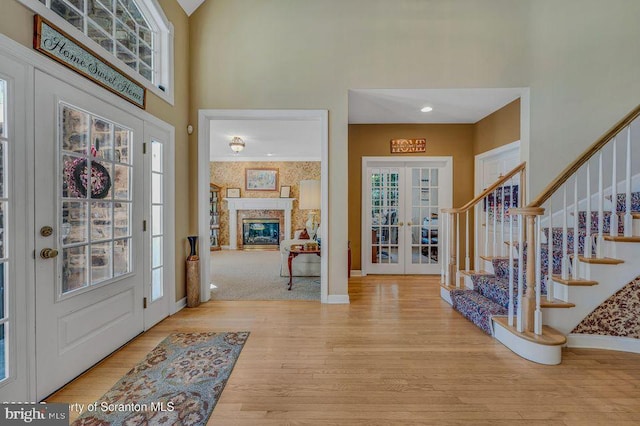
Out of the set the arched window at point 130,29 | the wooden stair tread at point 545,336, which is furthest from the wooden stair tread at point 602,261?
the arched window at point 130,29

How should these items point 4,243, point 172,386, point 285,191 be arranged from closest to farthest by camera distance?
point 4,243, point 172,386, point 285,191

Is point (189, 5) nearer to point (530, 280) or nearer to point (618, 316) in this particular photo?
point (530, 280)

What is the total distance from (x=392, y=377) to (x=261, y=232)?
6389mm

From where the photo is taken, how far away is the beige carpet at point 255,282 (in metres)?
3.53

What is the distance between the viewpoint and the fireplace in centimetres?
775

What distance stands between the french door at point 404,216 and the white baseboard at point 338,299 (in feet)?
4.52

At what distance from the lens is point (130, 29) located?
97.7 inches

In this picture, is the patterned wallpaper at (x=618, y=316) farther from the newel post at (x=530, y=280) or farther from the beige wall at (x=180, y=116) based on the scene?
the beige wall at (x=180, y=116)

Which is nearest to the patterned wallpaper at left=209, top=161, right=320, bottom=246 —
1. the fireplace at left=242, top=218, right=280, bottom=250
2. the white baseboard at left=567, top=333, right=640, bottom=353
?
the fireplace at left=242, top=218, right=280, bottom=250

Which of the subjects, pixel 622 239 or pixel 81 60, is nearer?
pixel 81 60

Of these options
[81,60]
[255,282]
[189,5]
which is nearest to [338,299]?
[255,282]

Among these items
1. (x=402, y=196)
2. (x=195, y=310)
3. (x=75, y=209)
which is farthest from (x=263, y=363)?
(x=402, y=196)

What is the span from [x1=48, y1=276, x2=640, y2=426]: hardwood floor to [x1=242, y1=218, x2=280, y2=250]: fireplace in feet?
16.3

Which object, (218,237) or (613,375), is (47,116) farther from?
(218,237)
